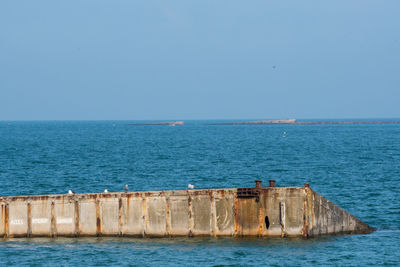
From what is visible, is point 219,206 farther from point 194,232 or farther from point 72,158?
point 72,158

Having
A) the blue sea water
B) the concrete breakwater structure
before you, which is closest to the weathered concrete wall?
the concrete breakwater structure

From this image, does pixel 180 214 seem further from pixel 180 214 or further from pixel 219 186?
pixel 219 186

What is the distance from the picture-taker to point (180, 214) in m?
37.8

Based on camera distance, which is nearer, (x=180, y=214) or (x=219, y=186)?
(x=180, y=214)

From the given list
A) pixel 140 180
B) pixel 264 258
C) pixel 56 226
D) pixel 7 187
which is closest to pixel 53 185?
pixel 7 187

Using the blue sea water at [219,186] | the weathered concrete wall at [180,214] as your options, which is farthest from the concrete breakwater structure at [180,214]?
the blue sea water at [219,186]

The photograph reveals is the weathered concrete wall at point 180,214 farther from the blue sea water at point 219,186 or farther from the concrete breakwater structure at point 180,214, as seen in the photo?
the blue sea water at point 219,186

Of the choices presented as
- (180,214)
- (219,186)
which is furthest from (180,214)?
(219,186)

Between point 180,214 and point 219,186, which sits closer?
point 180,214

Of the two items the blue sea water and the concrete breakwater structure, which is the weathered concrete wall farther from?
the blue sea water

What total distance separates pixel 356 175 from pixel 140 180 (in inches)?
1062

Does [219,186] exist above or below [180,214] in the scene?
below

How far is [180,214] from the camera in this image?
124ft

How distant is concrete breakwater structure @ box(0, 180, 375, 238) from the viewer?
36.9 m
